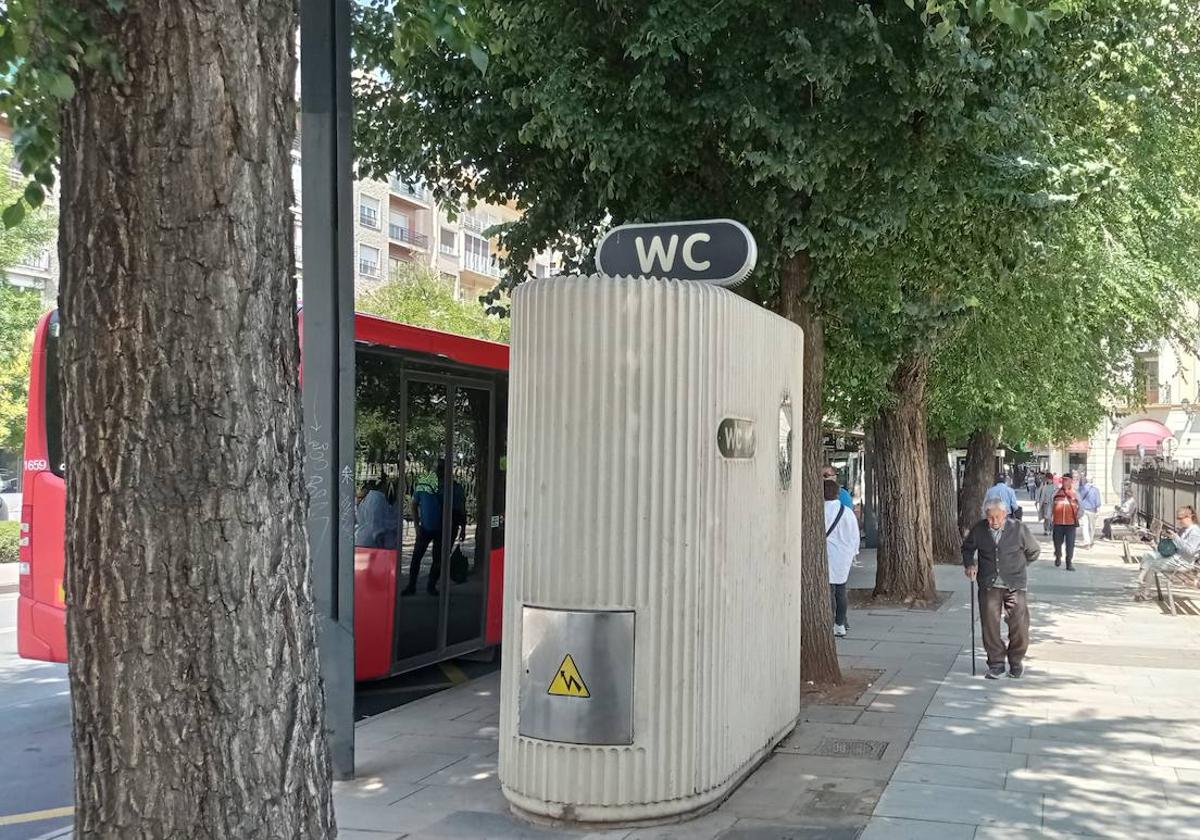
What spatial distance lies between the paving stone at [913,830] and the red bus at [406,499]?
4.28m

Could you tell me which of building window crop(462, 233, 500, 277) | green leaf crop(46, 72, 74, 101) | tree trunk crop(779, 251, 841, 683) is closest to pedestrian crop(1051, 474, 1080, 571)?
tree trunk crop(779, 251, 841, 683)

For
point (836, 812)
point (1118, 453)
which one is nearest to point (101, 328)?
point (836, 812)

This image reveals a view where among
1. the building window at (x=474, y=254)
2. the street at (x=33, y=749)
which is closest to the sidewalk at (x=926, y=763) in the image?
the street at (x=33, y=749)

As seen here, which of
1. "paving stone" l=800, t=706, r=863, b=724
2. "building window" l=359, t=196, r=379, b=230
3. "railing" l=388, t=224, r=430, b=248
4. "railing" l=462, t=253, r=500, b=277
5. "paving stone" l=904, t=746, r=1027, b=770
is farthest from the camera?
"railing" l=462, t=253, r=500, b=277

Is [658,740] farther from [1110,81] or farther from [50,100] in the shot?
[1110,81]

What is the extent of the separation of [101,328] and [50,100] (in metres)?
1.22

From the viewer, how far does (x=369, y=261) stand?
200 ft

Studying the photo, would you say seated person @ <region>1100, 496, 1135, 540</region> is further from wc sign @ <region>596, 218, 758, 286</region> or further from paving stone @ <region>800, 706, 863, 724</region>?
wc sign @ <region>596, 218, 758, 286</region>

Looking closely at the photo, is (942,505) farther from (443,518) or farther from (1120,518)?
(443,518)

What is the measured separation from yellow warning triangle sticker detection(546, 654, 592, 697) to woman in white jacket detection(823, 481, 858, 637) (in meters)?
7.26

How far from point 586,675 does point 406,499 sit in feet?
12.6

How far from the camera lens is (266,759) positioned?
8.44 ft

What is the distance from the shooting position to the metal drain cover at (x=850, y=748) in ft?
24.3

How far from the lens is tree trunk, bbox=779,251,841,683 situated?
948 centimetres
